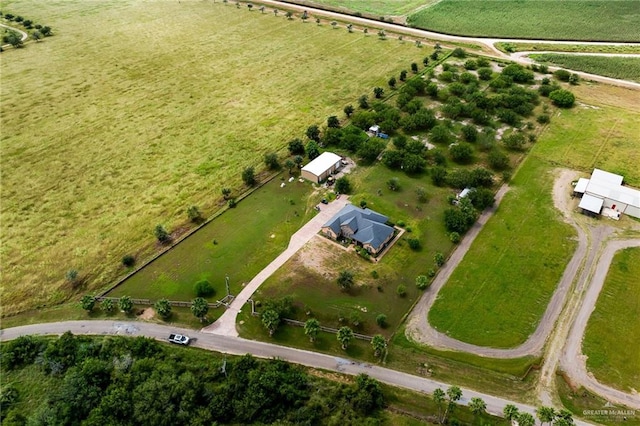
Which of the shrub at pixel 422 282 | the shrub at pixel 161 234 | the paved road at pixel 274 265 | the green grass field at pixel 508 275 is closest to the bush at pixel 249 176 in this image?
the paved road at pixel 274 265

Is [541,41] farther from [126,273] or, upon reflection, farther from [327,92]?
[126,273]

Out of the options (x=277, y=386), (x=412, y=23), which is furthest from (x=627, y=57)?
(x=277, y=386)

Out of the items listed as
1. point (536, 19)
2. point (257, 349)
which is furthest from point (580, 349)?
point (536, 19)

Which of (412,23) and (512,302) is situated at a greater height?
(412,23)

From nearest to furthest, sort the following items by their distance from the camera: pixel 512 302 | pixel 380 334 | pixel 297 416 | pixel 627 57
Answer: pixel 297 416 < pixel 380 334 < pixel 512 302 < pixel 627 57

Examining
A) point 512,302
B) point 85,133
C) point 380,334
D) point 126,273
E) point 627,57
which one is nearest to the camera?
point 380,334

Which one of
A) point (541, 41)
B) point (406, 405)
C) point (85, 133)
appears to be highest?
point (541, 41)

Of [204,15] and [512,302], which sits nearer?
[512,302]
